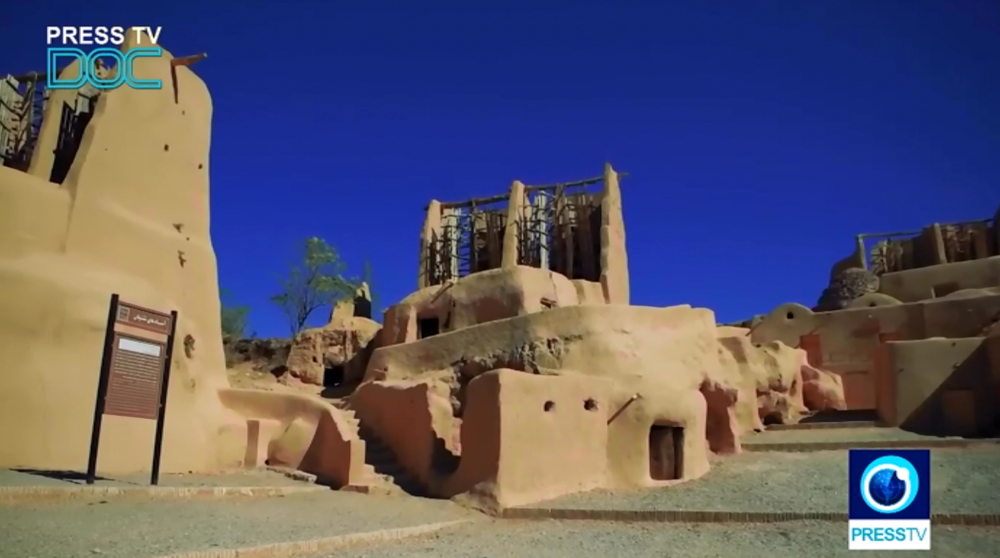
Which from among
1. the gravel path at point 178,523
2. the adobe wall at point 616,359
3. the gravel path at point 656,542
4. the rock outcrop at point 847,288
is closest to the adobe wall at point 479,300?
the adobe wall at point 616,359

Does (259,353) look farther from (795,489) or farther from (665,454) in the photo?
(795,489)

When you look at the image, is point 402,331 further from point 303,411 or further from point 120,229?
point 120,229

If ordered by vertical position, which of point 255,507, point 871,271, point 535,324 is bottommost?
point 255,507

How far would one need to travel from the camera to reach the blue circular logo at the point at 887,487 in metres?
10.2

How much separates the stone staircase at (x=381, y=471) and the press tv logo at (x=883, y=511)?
7092mm

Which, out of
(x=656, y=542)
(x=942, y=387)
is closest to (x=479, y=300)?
(x=942, y=387)

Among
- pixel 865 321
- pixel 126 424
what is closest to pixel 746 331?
pixel 865 321

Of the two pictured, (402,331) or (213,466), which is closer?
(213,466)

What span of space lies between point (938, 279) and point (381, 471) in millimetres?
23109

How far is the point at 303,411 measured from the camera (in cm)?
1619

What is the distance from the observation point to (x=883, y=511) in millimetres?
10227

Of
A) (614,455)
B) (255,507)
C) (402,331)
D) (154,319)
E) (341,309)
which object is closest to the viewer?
(255,507)

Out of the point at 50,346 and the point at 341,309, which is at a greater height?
the point at 341,309

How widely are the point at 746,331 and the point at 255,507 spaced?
19075 mm
